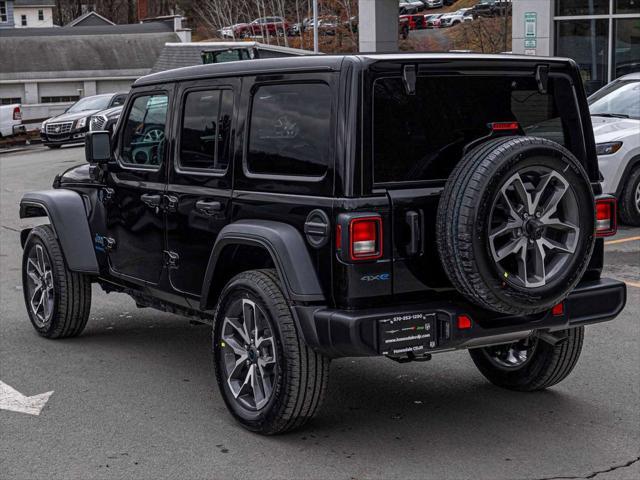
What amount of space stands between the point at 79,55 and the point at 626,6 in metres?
48.8

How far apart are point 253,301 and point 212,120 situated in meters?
1.21

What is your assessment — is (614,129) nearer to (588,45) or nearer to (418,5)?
(588,45)

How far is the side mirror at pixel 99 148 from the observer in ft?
22.6

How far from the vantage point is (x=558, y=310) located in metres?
5.21

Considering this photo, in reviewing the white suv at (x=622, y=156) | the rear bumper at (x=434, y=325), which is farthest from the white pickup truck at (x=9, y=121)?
the rear bumper at (x=434, y=325)

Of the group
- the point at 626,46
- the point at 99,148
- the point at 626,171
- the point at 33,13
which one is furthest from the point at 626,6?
the point at 33,13

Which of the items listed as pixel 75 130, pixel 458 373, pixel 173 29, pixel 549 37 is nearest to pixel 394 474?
pixel 458 373

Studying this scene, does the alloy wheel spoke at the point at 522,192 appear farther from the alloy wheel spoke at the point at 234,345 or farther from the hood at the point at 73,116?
the hood at the point at 73,116

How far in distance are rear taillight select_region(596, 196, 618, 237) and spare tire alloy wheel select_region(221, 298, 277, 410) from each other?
6.13 feet

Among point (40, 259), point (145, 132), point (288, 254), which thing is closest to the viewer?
point (288, 254)

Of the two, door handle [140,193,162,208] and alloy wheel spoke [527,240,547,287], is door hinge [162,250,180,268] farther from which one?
alloy wheel spoke [527,240,547,287]

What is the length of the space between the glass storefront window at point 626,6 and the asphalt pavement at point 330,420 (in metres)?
16.0

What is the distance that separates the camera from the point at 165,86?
639 cm

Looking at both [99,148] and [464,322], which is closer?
[464,322]
